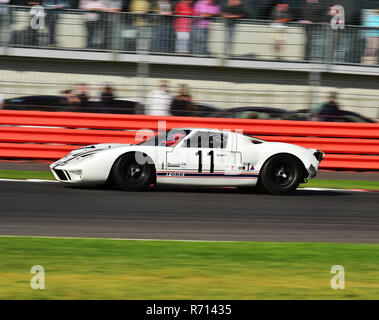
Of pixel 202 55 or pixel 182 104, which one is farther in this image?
pixel 202 55

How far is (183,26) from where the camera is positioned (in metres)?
14.4

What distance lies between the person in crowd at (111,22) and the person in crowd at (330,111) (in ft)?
14.9

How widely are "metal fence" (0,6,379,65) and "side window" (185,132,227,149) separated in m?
4.89

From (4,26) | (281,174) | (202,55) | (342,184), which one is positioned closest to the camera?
(281,174)

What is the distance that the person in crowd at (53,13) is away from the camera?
14.3m

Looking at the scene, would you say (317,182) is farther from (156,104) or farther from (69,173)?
(69,173)

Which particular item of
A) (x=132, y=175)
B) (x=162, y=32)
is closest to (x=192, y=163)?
(x=132, y=175)

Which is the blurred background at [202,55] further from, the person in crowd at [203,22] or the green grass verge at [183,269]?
the green grass verge at [183,269]

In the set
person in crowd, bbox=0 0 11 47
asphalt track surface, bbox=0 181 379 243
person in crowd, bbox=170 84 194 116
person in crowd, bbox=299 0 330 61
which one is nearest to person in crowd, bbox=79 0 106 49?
person in crowd, bbox=0 0 11 47

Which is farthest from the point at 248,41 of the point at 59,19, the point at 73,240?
the point at 73,240

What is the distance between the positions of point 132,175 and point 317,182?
3867 mm

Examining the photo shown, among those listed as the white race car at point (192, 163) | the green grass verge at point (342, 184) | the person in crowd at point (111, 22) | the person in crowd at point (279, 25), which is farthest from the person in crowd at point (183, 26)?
the white race car at point (192, 163)

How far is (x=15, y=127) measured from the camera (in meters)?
12.9

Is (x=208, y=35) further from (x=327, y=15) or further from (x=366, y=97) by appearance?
(x=366, y=97)
